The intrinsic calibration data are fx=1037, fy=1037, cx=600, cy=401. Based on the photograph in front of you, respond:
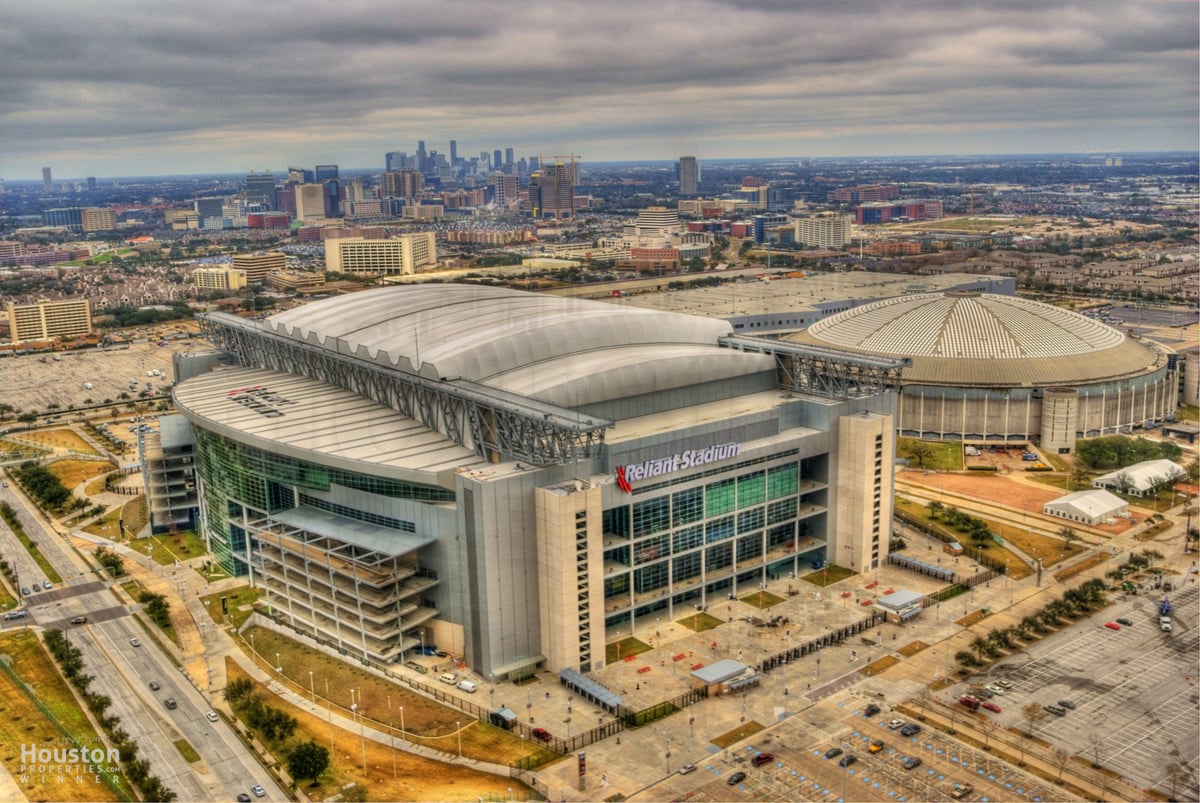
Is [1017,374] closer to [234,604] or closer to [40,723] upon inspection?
[234,604]

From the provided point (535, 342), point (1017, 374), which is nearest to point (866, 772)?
point (535, 342)

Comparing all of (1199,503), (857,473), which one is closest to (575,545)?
(857,473)

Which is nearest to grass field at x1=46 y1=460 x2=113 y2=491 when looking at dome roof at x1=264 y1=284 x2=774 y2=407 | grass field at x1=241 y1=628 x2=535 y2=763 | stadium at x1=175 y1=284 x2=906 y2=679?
stadium at x1=175 y1=284 x2=906 y2=679

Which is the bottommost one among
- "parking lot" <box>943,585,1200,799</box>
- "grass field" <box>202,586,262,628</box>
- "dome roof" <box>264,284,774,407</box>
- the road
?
"parking lot" <box>943,585,1200,799</box>

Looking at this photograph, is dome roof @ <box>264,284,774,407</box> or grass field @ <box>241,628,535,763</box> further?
dome roof @ <box>264,284,774,407</box>

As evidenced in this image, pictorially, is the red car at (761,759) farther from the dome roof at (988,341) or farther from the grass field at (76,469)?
the grass field at (76,469)

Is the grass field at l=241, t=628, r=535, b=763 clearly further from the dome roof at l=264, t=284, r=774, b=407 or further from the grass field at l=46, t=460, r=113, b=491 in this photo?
the grass field at l=46, t=460, r=113, b=491
